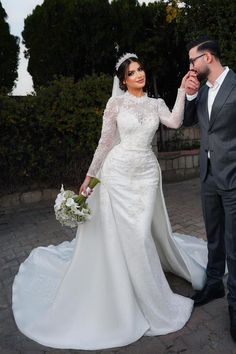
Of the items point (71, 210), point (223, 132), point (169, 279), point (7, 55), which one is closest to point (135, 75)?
point (223, 132)

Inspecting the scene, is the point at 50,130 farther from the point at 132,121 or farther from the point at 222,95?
the point at 222,95

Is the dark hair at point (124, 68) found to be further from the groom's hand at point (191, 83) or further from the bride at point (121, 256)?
the groom's hand at point (191, 83)

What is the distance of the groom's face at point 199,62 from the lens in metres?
2.62

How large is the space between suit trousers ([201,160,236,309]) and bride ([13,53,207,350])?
34 cm

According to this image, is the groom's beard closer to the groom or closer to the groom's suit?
the groom

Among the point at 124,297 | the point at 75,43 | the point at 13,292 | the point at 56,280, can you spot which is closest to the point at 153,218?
the point at 124,297

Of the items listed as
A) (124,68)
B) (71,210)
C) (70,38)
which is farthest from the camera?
(70,38)

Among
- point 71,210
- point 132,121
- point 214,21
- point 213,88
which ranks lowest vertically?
point 71,210

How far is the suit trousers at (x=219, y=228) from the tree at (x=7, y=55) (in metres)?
6.73

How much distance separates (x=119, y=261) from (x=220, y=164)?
112cm

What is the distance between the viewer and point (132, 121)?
9.86 ft

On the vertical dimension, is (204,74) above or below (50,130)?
above

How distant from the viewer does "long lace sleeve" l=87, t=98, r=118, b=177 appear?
3.09m

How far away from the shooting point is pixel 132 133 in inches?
120
